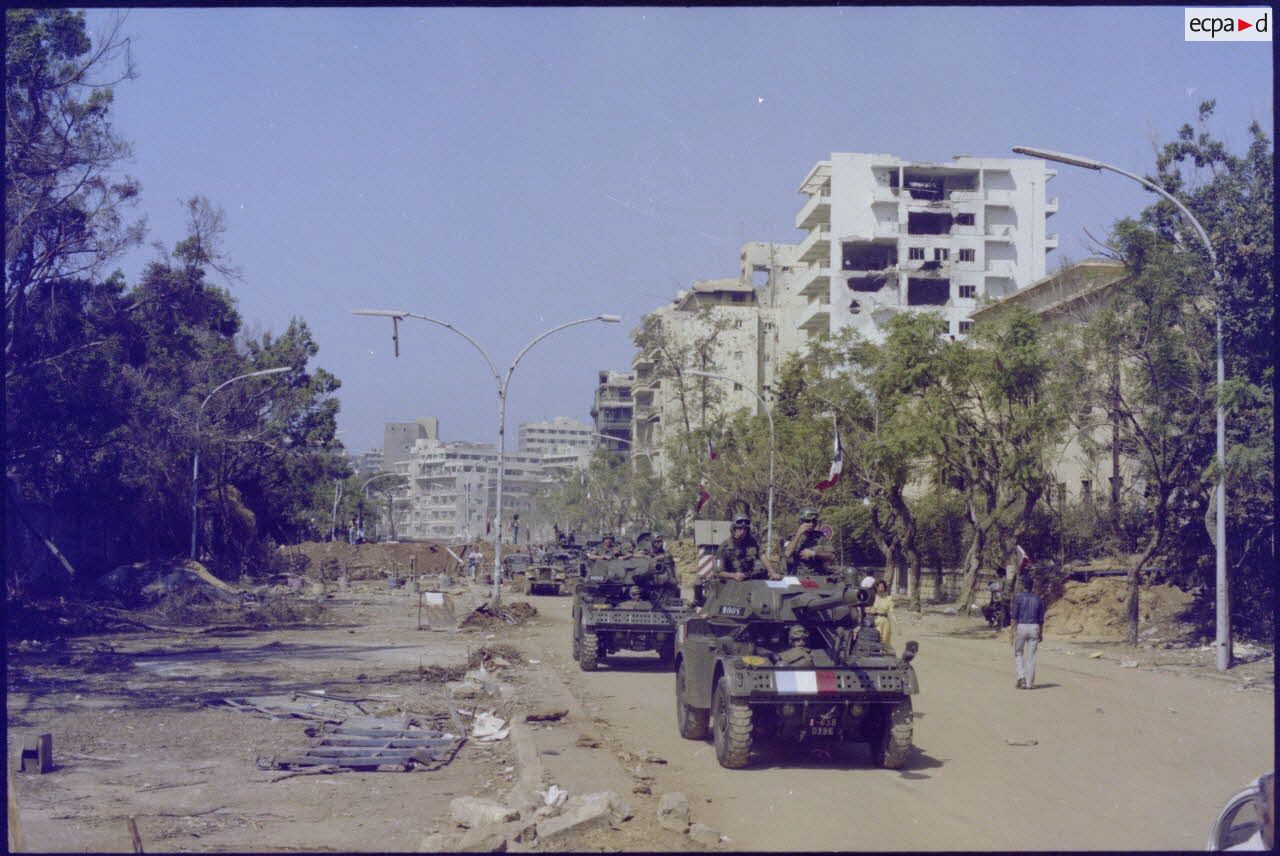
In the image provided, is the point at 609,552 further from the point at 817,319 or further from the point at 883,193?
the point at 883,193

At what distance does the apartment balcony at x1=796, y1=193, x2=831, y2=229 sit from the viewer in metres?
71.6

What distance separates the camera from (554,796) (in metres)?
9.36

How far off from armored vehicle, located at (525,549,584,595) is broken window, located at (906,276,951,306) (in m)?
33.5

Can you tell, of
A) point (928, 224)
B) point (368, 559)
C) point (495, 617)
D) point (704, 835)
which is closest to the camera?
point (704, 835)

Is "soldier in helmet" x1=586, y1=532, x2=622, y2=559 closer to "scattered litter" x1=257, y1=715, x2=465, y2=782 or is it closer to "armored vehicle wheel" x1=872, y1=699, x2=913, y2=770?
"scattered litter" x1=257, y1=715, x2=465, y2=782

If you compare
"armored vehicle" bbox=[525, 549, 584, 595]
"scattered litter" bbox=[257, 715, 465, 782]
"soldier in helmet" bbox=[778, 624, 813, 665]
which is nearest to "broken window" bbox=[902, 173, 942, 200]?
"armored vehicle" bbox=[525, 549, 584, 595]

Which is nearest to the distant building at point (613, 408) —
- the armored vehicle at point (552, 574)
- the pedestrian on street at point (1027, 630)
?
the armored vehicle at point (552, 574)

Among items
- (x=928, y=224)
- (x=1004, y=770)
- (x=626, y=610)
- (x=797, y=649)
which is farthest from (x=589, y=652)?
(x=928, y=224)

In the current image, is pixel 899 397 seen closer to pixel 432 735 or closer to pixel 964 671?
pixel 964 671

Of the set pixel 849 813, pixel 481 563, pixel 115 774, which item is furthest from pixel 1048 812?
pixel 481 563

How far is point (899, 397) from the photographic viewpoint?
31.6 meters

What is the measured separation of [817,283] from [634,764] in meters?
62.9

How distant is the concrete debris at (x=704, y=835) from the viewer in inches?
325

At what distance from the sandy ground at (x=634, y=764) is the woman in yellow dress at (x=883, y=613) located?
114 centimetres
